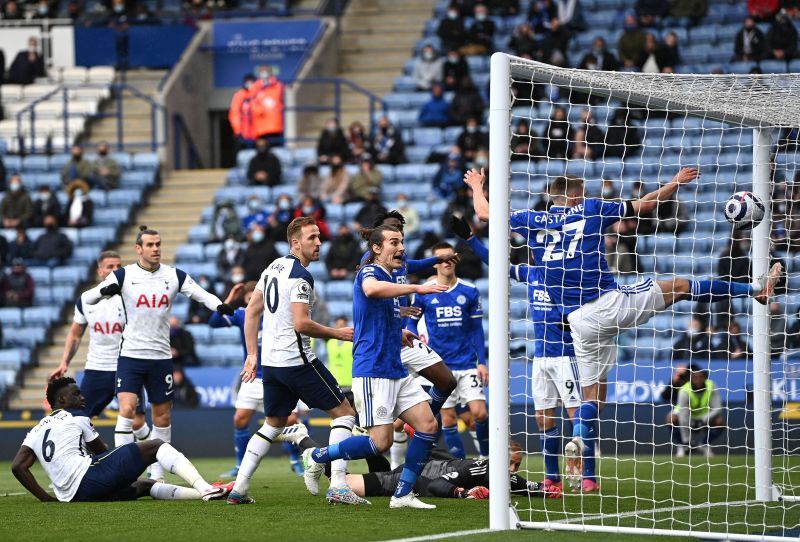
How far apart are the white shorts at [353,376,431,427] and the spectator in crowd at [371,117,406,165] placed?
44.7ft

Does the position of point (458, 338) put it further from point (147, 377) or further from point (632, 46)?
point (632, 46)

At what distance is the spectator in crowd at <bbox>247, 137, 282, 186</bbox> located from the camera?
76.8 feet

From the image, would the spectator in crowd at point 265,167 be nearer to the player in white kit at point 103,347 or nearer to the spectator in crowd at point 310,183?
the spectator in crowd at point 310,183

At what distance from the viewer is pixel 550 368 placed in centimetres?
1130

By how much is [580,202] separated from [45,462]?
16.1ft

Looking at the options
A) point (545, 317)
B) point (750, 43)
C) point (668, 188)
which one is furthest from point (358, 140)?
point (668, 188)

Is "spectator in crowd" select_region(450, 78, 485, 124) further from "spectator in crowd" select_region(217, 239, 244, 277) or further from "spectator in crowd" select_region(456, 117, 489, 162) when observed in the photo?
"spectator in crowd" select_region(217, 239, 244, 277)

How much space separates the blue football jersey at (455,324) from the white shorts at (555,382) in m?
1.46

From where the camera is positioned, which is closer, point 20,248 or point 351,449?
point 351,449

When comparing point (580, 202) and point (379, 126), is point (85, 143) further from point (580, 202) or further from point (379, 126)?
point (580, 202)

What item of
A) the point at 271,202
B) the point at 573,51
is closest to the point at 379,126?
the point at 271,202

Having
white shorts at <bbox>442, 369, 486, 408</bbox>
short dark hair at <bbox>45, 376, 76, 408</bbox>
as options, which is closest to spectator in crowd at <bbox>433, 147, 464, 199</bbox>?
white shorts at <bbox>442, 369, 486, 408</bbox>

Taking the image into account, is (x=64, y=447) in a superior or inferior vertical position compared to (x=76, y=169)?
inferior

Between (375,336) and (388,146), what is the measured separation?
538 inches
